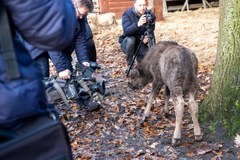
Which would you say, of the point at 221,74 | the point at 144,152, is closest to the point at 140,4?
the point at 221,74

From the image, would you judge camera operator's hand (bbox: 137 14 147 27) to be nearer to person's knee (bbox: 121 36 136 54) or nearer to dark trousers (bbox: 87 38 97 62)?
person's knee (bbox: 121 36 136 54)

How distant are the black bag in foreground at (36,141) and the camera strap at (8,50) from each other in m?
0.26

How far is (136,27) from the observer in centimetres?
836

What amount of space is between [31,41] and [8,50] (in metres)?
0.19

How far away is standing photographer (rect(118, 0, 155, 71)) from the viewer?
319 inches

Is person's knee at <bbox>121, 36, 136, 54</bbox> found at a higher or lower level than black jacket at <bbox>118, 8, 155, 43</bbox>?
lower

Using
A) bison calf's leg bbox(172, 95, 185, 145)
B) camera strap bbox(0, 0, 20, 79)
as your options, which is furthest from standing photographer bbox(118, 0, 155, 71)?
camera strap bbox(0, 0, 20, 79)

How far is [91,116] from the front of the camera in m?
6.68

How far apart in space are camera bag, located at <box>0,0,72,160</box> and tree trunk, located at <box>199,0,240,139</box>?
350 cm

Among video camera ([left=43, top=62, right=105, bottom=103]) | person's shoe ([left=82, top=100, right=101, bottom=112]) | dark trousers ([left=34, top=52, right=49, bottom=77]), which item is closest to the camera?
video camera ([left=43, top=62, right=105, bottom=103])

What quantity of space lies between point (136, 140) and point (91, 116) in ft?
4.40

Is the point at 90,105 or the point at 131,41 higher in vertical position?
the point at 131,41

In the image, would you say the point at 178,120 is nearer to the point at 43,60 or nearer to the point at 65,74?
the point at 65,74

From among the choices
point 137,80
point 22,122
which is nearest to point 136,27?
point 137,80
